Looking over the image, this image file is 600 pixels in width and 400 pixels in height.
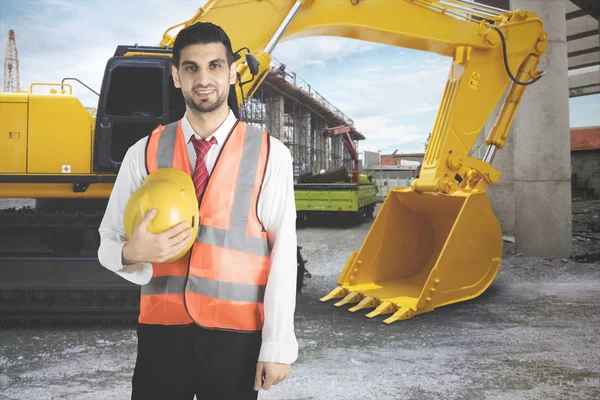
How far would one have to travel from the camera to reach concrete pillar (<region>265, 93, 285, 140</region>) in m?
27.3

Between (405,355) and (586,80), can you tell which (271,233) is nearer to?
(405,355)

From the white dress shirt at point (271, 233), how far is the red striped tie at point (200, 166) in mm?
19

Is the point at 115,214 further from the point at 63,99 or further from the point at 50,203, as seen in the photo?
the point at 50,203

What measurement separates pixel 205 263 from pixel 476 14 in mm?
5953

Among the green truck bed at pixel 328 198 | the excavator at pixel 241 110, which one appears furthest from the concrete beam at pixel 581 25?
the excavator at pixel 241 110

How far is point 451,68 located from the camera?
20.9 feet

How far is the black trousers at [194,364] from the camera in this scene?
1520mm

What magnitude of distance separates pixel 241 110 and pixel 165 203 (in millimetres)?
3318

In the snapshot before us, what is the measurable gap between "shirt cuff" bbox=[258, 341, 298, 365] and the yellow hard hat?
40 cm

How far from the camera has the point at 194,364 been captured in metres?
1.54

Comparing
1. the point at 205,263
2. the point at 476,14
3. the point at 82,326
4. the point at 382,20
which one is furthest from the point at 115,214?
the point at 476,14

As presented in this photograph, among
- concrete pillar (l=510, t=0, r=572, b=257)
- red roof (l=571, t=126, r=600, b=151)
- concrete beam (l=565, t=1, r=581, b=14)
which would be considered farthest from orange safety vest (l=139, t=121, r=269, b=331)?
red roof (l=571, t=126, r=600, b=151)

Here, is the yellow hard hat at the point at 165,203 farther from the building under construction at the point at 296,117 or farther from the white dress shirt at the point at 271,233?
the building under construction at the point at 296,117

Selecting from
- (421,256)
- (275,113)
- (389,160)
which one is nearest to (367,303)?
(421,256)
